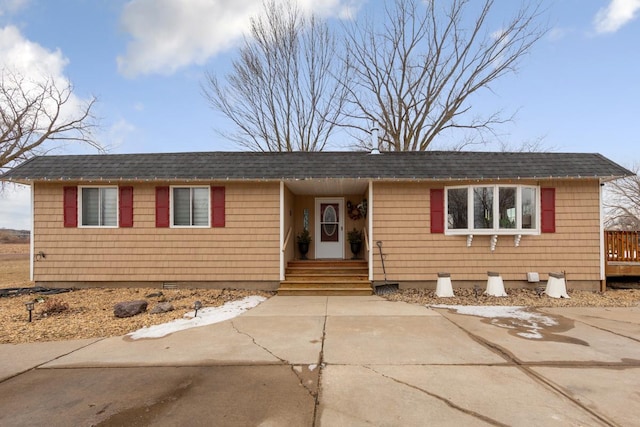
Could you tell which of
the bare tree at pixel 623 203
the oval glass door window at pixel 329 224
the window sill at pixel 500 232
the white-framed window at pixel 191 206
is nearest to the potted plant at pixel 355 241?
the oval glass door window at pixel 329 224

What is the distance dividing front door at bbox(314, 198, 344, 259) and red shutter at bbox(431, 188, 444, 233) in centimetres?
299

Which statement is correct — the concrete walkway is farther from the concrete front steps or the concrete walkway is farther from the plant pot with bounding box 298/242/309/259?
the plant pot with bounding box 298/242/309/259

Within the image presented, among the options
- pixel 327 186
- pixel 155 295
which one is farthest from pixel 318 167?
pixel 155 295

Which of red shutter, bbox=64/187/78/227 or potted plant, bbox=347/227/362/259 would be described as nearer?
red shutter, bbox=64/187/78/227

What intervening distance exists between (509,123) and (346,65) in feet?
29.8

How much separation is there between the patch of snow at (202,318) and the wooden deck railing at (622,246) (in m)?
8.60

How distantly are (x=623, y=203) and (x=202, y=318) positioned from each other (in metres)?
29.1

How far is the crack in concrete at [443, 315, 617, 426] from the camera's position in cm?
262

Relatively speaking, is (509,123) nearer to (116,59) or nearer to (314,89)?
(314,89)

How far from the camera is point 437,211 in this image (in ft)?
27.3

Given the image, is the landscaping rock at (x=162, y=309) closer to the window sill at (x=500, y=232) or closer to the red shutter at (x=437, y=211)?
the red shutter at (x=437, y=211)

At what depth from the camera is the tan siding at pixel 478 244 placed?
8.15m

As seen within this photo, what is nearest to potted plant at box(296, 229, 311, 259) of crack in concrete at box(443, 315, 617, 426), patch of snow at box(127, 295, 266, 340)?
patch of snow at box(127, 295, 266, 340)

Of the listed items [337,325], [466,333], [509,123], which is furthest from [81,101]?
[509,123]
